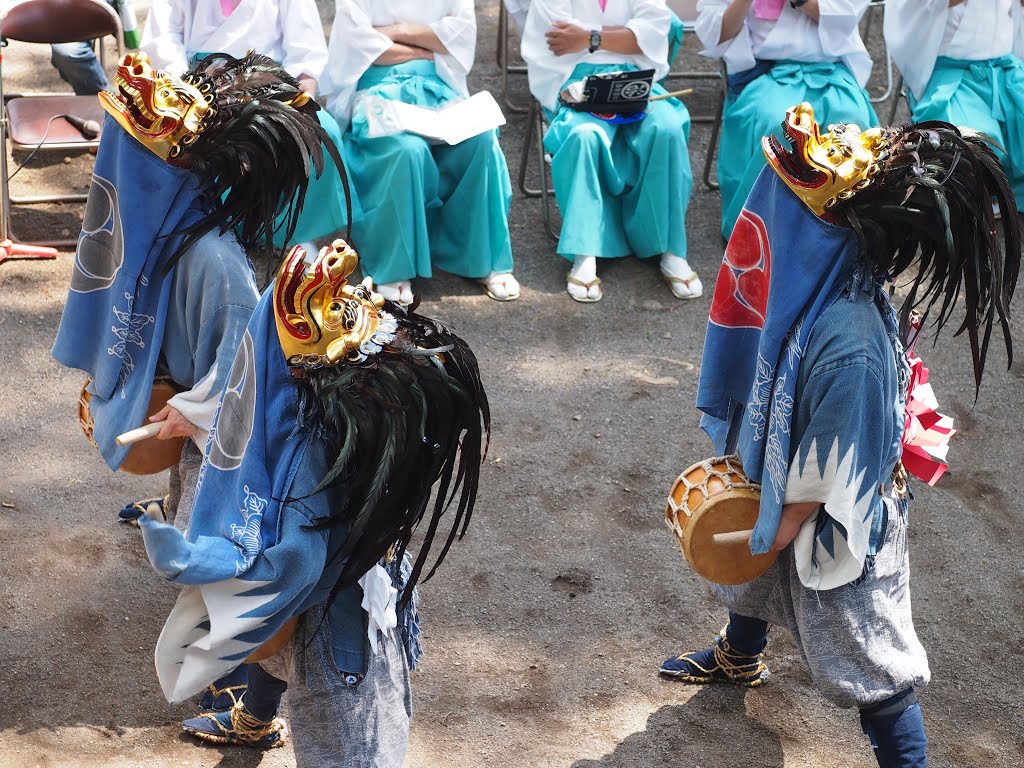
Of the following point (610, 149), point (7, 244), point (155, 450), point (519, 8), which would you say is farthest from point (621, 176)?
point (155, 450)

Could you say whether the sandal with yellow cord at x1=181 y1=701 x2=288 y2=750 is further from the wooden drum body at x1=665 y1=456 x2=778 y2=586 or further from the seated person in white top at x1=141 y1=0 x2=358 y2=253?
the seated person in white top at x1=141 y1=0 x2=358 y2=253

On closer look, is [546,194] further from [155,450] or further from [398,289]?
[155,450]

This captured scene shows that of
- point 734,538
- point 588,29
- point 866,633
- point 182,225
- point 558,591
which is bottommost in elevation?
point 558,591

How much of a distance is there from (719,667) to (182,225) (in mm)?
1881

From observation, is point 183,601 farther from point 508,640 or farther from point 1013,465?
point 1013,465

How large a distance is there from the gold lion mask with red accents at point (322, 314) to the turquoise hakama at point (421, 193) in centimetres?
310

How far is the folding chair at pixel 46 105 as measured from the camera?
5062 mm

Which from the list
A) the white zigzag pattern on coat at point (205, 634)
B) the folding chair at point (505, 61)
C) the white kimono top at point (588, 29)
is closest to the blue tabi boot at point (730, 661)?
the white zigzag pattern on coat at point (205, 634)

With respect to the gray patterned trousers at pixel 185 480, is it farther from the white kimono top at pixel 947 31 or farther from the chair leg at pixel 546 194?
the white kimono top at pixel 947 31

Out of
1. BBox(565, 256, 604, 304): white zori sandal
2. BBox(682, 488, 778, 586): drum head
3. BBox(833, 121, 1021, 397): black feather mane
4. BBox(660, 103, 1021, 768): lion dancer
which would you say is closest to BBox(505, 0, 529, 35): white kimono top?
BBox(565, 256, 604, 304): white zori sandal

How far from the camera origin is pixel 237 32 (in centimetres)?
511

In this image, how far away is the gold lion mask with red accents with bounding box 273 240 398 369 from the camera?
2.09 meters

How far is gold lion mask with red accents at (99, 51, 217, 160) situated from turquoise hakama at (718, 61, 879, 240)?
11.1 feet

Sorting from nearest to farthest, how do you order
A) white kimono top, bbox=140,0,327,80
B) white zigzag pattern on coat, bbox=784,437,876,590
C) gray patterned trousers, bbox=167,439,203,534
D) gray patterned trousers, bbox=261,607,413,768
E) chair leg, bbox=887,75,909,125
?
gray patterned trousers, bbox=261,607,413,768 → white zigzag pattern on coat, bbox=784,437,876,590 → gray patterned trousers, bbox=167,439,203,534 → white kimono top, bbox=140,0,327,80 → chair leg, bbox=887,75,909,125
